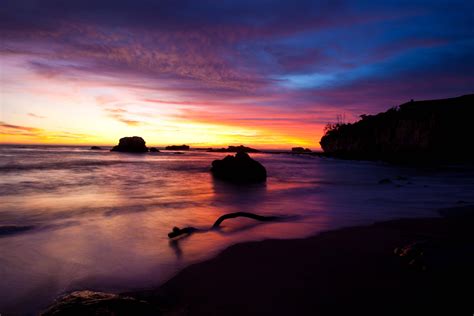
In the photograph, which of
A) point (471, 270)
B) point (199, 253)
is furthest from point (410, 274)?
point (199, 253)

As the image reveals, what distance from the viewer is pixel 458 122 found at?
40188mm

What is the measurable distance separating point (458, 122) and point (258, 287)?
49.8 m

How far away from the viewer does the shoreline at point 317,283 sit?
2.88 metres

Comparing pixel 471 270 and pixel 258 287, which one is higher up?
pixel 471 270

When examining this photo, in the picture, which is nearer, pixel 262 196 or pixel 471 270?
pixel 471 270

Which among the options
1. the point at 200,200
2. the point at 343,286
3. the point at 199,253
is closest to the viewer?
the point at 343,286

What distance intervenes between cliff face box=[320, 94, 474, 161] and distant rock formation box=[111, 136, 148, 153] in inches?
2229

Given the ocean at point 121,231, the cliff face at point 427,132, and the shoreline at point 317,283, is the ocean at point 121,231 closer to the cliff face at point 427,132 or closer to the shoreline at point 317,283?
the shoreline at point 317,283

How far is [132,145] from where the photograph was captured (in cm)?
7631

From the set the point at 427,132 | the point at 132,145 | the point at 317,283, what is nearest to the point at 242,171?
the point at 317,283

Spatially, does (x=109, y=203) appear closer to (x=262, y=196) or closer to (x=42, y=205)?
(x=42, y=205)

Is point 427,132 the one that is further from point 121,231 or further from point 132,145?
point 132,145

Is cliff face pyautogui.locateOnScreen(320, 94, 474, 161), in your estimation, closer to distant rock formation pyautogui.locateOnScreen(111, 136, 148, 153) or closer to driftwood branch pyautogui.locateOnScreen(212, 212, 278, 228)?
driftwood branch pyautogui.locateOnScreen(212, 212, 278, 228)

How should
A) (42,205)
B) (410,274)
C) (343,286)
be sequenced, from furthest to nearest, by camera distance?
(42,205), (410,274), (343,286)
